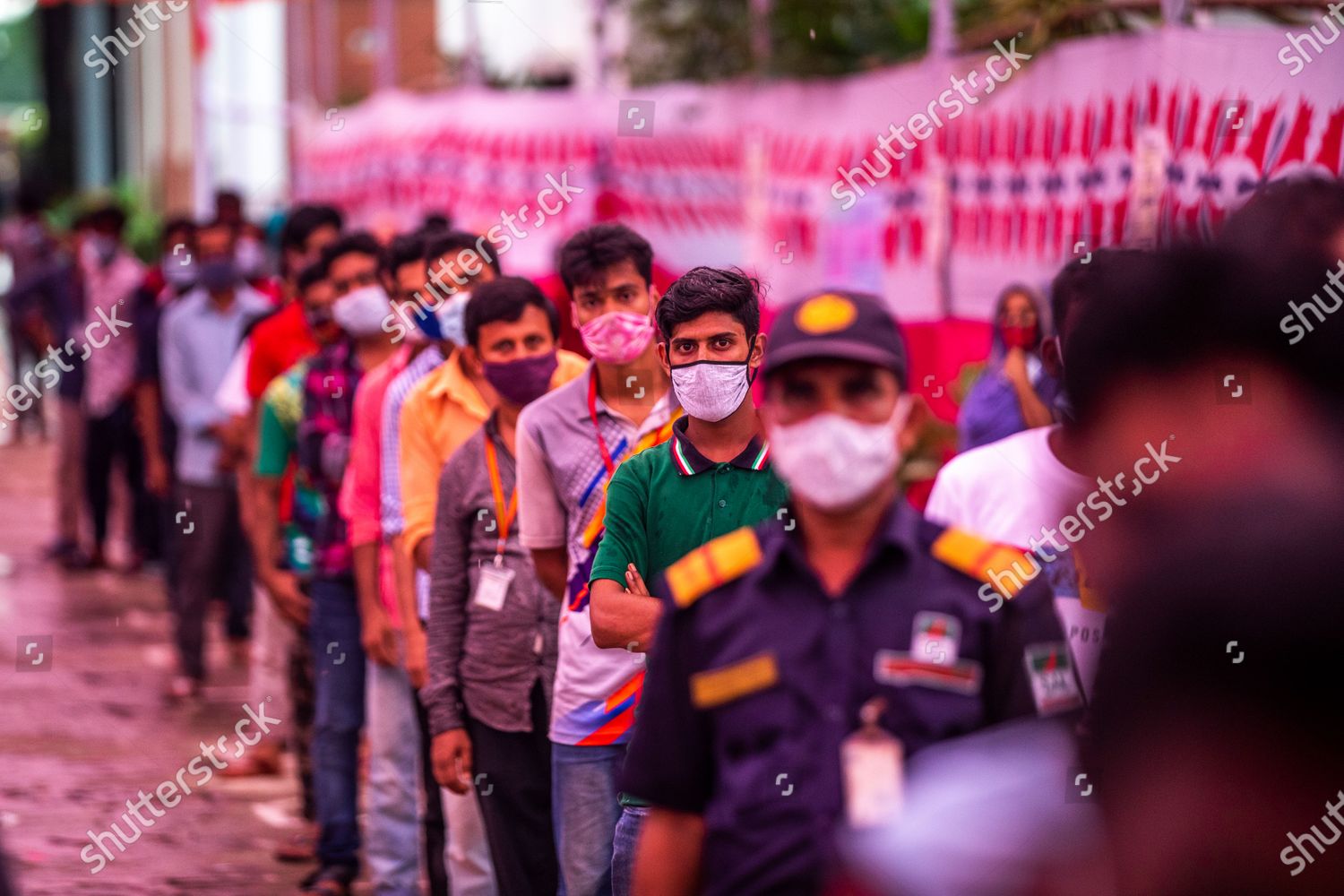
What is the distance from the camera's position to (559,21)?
23203 millimetres

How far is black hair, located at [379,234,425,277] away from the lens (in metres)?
6.56

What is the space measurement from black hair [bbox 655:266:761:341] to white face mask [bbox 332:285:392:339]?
2520 millimetres

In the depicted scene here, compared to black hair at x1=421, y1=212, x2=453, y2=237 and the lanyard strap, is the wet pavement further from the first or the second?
the lanyard strap

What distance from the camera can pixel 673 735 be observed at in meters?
3.01

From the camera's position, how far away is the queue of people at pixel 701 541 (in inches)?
95.7

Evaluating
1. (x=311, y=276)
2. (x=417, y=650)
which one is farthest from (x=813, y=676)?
(x=311, y=276)

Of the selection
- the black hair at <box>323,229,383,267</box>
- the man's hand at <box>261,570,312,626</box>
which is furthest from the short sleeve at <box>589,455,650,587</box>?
the man's hand at <box>261,570,312,626</box>

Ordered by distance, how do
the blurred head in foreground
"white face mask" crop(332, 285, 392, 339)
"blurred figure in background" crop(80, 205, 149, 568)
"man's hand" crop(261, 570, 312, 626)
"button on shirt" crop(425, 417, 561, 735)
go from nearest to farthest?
the blurred head in foreground < "button on shirt" crop(425, 417, 561, 735) < "white face mask" crop(332, 285, 392, 339) < "man's hand" crop(261, 570, 312, 626) < "blurred figure in background" crop(80, 205, 149, 568)

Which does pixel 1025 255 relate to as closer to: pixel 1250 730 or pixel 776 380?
pixel 776 380

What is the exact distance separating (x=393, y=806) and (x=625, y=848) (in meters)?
1.90

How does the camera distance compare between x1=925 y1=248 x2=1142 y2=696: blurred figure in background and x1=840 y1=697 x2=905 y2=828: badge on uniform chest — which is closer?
x1=840 y1=697 x2=905 y2=828: badge on uniform chest

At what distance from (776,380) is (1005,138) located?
18.5 ft

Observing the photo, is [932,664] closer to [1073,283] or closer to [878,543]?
[878,543]

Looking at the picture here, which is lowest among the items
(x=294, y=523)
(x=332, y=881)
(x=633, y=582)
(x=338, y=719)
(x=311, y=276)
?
(x=332, y=881)
